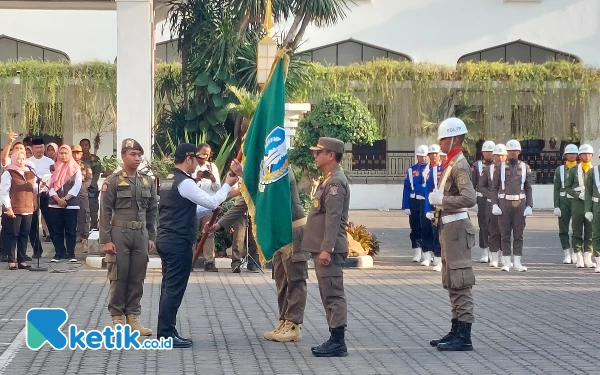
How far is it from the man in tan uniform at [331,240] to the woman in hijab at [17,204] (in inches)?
313

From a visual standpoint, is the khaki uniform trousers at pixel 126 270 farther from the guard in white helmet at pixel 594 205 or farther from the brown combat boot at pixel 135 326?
the guard in white helmet at pixel 594 205

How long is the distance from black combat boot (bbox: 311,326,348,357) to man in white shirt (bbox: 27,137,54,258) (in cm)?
899

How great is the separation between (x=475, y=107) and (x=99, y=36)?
43.2 ft

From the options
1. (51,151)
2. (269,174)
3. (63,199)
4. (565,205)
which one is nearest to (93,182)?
(51,151)

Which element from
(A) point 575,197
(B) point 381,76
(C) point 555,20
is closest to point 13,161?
(A) point 575,197

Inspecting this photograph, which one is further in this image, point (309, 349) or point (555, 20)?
point (555, 20)

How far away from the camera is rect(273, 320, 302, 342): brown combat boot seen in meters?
10.3

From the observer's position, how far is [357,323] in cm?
1154

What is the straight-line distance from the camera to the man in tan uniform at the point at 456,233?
9.85 m

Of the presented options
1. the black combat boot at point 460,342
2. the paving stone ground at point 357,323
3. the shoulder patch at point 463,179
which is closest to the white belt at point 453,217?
the shoulder patch at point 463,179

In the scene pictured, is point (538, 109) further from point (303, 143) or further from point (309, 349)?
point (309, 349)

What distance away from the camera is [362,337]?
419 inches

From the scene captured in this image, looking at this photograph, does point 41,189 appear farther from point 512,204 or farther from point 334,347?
point 334,347

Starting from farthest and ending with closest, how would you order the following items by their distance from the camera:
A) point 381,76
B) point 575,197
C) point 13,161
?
point 381,76, point 575,197, point 13,161
